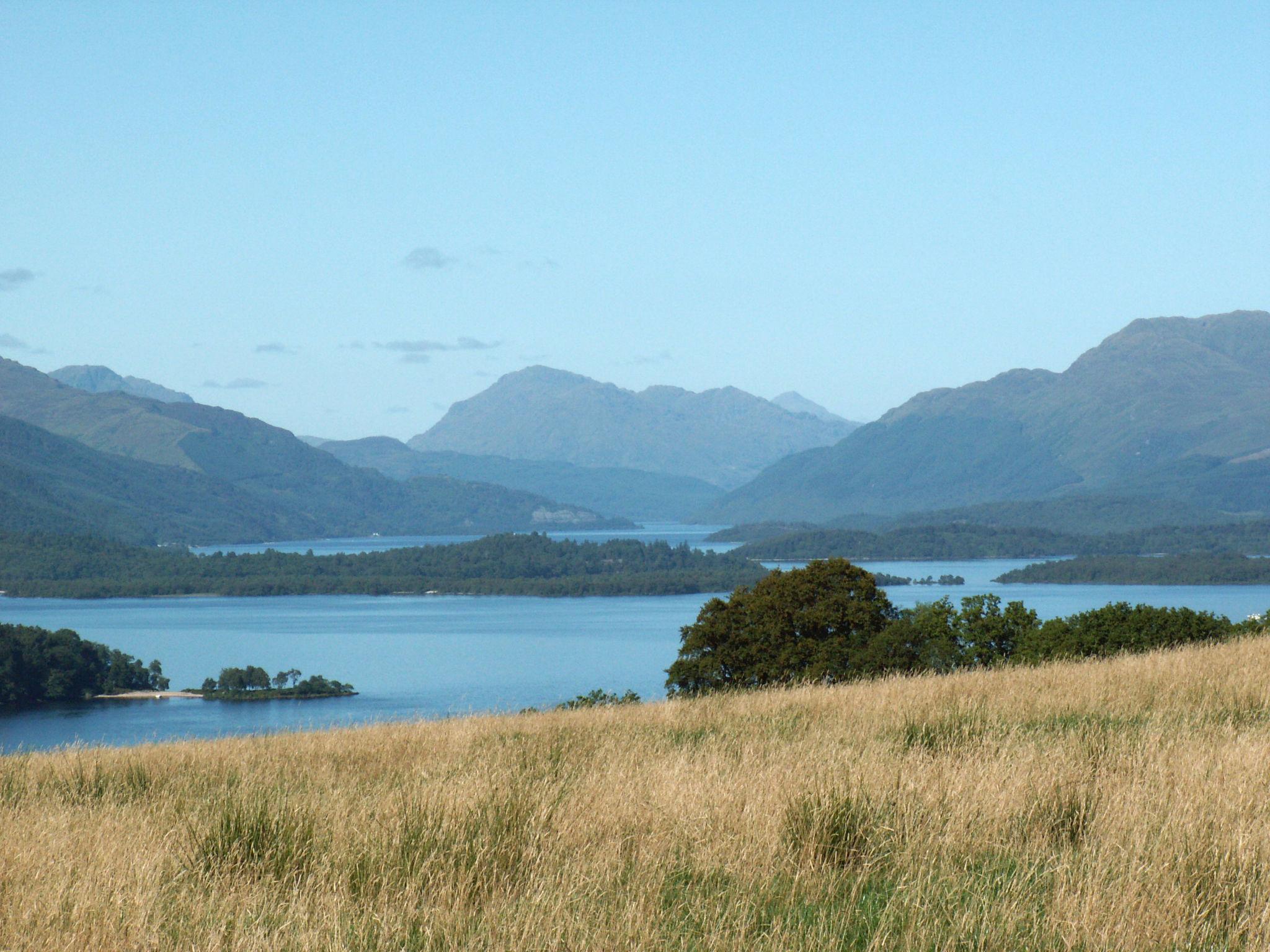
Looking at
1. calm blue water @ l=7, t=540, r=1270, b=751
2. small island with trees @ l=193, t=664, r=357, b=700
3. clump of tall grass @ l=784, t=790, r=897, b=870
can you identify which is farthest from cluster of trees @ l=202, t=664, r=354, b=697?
clump of tall grass @ l=784, t=790, r=897, b=870

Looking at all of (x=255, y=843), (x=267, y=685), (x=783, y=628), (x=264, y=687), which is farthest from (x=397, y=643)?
(x=255, y=843)

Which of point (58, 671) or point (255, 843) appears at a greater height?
point (255, 843)

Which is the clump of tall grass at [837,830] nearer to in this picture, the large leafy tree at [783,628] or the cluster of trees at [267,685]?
the large leafy tree at [783,628]

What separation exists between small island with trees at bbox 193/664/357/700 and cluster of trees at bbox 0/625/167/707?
6.58m

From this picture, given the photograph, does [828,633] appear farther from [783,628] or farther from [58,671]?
[58,671]

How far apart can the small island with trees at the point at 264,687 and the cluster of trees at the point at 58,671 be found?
658 centimetres

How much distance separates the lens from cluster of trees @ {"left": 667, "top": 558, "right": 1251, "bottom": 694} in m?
34.3

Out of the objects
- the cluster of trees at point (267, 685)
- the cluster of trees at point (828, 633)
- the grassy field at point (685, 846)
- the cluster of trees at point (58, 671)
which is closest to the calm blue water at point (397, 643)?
the cluster of trees at point (267, 685)

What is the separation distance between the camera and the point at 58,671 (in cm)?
9362

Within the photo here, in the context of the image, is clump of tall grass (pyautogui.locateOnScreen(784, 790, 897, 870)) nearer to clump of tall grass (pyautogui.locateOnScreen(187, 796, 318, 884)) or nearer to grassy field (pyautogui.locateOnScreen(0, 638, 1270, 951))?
grassy field (pyautogui.locateOnScreen(0, 638, 1270, 951))

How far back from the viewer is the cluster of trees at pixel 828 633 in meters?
34.3

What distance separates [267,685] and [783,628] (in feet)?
229

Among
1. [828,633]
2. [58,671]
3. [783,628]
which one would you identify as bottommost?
[58,671]

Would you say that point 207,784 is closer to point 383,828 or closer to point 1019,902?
point 383,828
